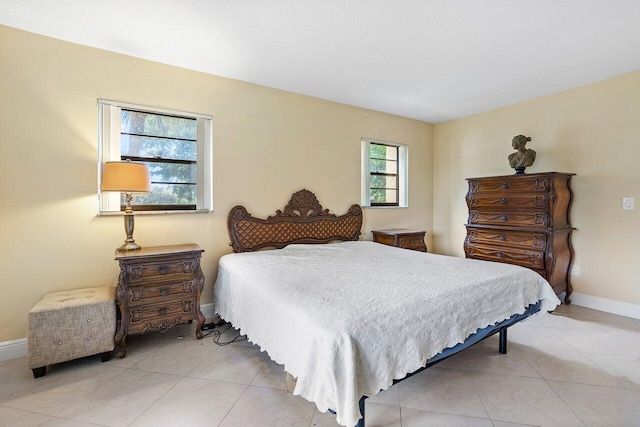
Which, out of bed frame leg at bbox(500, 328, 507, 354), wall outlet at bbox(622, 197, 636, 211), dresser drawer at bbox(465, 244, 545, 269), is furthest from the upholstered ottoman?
wall outlet at bbox(622, 197, 636, 211)

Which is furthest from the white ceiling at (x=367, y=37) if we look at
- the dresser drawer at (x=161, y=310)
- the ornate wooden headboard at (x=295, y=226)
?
the dresser drawer at (x=161, y=310)

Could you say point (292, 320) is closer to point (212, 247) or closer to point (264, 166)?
point (212, 247)

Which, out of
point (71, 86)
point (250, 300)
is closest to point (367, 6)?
point (250, 300)

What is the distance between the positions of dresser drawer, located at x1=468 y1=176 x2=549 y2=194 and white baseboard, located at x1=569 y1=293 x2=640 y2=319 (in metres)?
1.33

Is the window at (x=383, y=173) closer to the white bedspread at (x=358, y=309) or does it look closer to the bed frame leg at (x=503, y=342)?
the white bedspread at (x=358, y=309)

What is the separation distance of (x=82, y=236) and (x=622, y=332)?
4742 mm

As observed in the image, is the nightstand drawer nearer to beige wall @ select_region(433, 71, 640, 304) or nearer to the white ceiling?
beige wall @ select_region(433, 71, 640, 304)

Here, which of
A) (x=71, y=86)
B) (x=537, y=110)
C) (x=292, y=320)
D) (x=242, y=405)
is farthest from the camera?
Answer: (x=537, y=110)

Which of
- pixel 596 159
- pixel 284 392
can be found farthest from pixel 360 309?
pixel 596 159

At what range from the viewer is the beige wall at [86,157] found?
231 centimetres

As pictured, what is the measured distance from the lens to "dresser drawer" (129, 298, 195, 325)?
7.70ft

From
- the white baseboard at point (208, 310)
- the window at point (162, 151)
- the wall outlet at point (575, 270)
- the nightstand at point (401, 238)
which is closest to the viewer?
the window at point (162, 151)

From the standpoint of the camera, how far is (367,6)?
203 centimetres

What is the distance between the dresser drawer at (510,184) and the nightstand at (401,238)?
919mm
